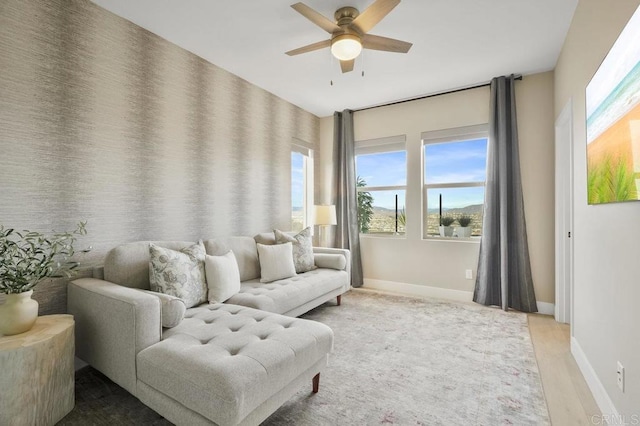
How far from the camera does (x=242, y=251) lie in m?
3.26

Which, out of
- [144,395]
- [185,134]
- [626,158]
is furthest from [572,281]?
[185,134]

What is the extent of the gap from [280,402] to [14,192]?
2076 mm

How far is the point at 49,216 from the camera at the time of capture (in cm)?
210

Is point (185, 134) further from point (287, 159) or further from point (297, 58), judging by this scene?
point (287, 159)

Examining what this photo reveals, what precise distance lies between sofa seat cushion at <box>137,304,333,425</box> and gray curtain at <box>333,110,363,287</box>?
112 inches

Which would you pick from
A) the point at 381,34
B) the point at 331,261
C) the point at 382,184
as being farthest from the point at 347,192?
the point at 381,34

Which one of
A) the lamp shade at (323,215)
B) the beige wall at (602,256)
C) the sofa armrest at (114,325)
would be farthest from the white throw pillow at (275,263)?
the beige wall at (602,256)

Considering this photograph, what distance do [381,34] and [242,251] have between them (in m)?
2.50

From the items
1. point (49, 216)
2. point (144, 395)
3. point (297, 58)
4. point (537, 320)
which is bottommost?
point (537, 320)

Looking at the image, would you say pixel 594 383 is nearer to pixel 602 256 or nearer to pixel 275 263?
pixel 602 256

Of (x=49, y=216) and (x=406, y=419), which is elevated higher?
(x=49, y=216)

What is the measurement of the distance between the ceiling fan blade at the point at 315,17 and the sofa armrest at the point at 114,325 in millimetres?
2054

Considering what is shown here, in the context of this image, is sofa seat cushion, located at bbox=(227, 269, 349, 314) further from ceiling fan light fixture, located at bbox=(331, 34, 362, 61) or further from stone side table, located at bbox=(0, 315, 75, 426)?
ceiling fan light fixture, located at bbox=(331, 34, 362, 61)

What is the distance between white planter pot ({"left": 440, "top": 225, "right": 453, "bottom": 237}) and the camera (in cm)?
427
